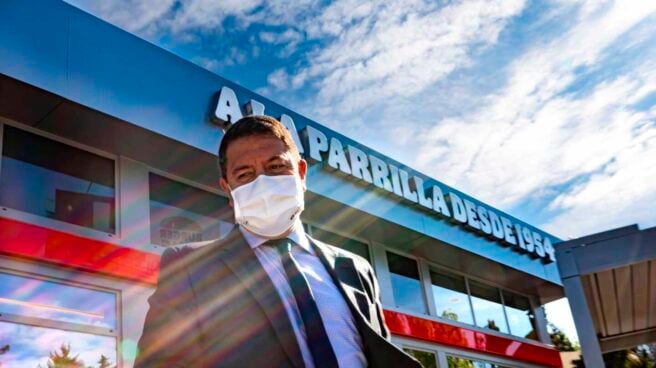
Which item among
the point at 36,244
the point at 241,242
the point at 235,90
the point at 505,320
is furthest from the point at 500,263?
the point at 241,242

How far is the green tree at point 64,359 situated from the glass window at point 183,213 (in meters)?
1.58

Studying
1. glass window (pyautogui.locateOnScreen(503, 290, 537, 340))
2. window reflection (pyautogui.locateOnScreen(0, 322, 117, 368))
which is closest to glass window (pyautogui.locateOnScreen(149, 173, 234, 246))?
window reflection (pyautogui.locateOnScreen(0, 322, 117, 368))

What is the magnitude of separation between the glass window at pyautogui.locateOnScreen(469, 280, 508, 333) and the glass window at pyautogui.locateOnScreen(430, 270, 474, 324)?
0.27 meters

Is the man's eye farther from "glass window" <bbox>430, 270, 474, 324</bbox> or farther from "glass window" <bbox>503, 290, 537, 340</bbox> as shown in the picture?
"glass window" <bbox>503, 290, 537, 340</bbox>

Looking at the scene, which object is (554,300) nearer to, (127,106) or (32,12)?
(127,106)

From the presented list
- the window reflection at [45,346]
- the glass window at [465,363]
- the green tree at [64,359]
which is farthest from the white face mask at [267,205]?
the glass window at [465,363]

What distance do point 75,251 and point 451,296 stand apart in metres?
7.29

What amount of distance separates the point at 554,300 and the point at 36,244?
11.9 m

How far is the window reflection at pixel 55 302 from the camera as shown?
18.0 feet

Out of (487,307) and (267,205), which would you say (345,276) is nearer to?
(267,205)

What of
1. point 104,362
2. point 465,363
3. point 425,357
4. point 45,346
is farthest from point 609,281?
point 45,346

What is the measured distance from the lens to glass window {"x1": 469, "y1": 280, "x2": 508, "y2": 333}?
12156 mm

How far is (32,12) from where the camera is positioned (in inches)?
227

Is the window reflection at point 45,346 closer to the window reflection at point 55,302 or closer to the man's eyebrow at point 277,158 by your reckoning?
the window reflection at point 55,302
